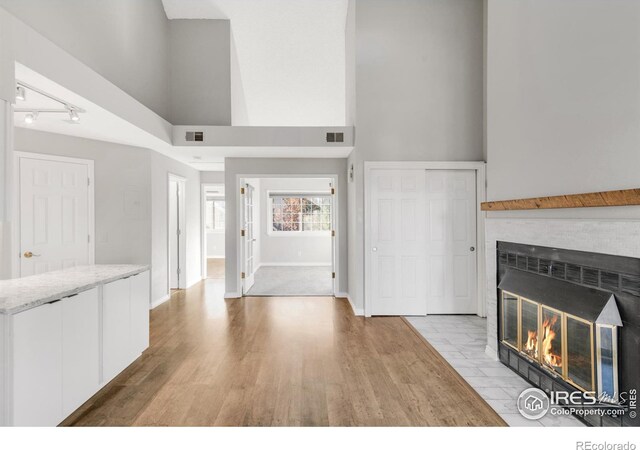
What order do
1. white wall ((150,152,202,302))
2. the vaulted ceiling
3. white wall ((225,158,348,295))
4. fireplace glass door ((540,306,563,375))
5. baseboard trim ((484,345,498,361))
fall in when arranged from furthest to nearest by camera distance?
white wall ((225,158,348,295))
the vaulted ceiling
white wall ((150,152,202,302))
baseboard trim ((484,345,498,361))
fireplace glass door ((540,306,563,375))

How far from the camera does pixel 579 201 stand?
6.24 feet

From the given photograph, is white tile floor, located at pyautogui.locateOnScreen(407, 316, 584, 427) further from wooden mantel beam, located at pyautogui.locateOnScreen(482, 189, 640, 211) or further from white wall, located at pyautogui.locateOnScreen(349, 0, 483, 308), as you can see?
wooden mantel beam, located at pyautogui.locateOnScreen(482, 189, 640, 211)

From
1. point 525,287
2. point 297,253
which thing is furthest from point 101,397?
point 297,253

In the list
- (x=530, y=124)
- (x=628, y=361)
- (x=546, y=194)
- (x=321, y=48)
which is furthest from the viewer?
(x=321, y=48)

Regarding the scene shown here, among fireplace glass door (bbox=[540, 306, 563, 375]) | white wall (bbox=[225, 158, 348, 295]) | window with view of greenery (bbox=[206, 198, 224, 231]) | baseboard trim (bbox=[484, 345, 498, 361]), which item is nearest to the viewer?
fireplace glass door (bbox=[540, 306, 563, 375])

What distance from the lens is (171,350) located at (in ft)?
10.3

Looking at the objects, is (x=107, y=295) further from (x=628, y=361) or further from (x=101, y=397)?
(x=628, y=361)

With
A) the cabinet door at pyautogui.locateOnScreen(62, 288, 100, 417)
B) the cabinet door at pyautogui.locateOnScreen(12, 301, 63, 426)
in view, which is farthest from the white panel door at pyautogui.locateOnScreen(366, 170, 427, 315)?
the cabinet door at pyautogui.locateOnScreen(12, 301, 63, 426)

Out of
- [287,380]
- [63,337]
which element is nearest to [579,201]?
[287,380]

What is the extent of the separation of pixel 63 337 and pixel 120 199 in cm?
282

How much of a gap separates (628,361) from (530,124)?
5.18 feet

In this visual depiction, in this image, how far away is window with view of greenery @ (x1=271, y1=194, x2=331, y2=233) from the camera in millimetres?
9125

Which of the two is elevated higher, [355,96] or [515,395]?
[355,96]

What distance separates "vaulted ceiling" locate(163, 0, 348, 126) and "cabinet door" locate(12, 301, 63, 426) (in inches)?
159
